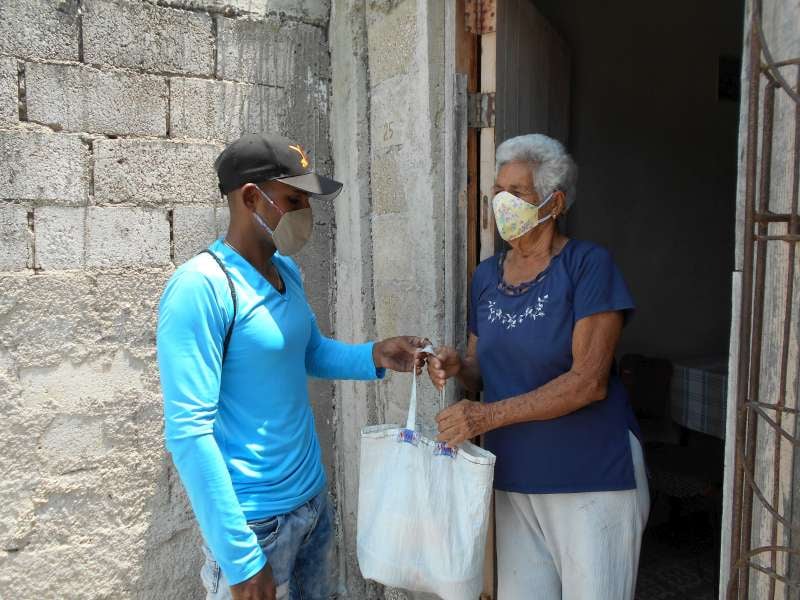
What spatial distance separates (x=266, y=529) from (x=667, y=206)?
4374 millimetres

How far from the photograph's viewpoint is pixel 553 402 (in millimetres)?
2113

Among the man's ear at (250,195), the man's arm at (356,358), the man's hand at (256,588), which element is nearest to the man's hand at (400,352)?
the man's arm at (356,358)

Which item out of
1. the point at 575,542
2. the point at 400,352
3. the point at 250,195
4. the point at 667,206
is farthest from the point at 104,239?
the point at 667,206

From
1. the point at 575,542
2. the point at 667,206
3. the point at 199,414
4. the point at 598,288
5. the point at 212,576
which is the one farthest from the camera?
the point at 667,206

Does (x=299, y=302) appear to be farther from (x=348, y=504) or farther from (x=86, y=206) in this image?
(x=348, y=504)

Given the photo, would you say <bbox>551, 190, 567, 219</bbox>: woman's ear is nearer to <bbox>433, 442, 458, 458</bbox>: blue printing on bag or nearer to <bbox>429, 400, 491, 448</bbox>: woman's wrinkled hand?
<bbox>429, 400, 491, 448</bbox>: woman's wrinkled hand

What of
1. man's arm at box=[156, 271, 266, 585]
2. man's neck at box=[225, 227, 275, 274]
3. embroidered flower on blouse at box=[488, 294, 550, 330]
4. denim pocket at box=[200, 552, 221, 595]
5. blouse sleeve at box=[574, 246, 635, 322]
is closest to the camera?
man's arm at box=[156, 271, 266, 585]

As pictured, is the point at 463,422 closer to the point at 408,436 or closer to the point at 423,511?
the point at 408,436

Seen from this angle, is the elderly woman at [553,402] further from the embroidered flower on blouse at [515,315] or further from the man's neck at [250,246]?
the man's neck at [250,246]

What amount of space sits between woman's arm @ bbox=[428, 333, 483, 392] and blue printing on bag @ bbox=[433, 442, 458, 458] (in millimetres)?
230

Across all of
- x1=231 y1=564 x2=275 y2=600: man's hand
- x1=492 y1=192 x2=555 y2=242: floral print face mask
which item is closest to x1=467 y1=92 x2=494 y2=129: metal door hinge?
x1=492 y1=192 x2=555 y2=242: floral print face mask

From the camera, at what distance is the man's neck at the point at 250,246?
1.97 meters

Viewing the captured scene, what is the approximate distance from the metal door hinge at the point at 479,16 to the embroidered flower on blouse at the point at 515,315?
1.12 metres

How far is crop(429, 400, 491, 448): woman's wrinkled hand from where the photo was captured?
2.12 metres
